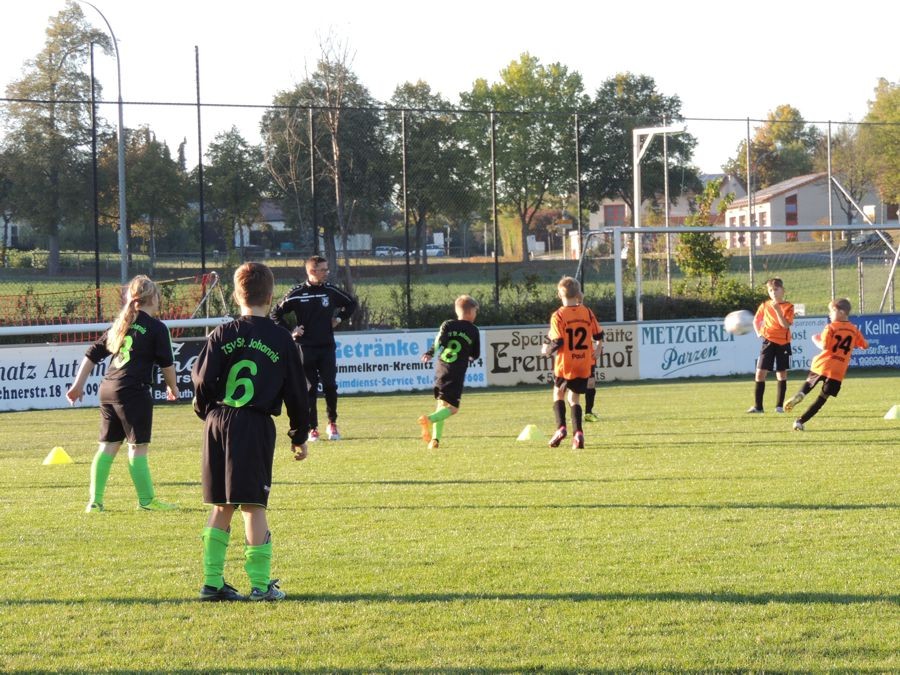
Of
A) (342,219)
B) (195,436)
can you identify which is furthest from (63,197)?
(195,436)

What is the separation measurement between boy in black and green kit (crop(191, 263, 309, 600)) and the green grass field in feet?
0.92

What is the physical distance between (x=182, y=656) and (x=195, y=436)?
32.1 feet

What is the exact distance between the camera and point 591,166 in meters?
32.9

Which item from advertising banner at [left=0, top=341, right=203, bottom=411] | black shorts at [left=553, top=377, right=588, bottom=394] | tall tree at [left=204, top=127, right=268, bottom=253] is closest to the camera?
black shorts at [left=553, top=377, right=588, bottom=394]

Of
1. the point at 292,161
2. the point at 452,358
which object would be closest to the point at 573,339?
the point at 452,358

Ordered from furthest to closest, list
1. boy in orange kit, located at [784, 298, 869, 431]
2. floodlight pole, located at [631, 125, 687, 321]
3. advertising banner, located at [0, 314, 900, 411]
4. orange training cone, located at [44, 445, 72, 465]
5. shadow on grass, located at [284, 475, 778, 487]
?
floodlight pole, located at [631, 125, 687, 321] < advertising banner, located at [0, 314, 900, 411] < boy in orange kit, located at [784, 298, 869, 431] < orange training cone, located at [44, 445, 72, 465] < shadow on grass, located at [284, 475, 778, 487]

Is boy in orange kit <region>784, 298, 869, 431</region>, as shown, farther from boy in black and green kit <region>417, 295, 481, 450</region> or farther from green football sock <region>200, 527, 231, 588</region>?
green football sock <region>200, 527, 231, 588</region>

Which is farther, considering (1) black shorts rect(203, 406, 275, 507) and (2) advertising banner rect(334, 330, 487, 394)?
(2) advertising banner rect(334, 330, 487, 394)

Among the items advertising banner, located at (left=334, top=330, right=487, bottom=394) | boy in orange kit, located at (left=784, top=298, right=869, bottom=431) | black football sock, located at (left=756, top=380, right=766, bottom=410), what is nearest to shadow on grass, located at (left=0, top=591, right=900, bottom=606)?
boy in orange kit, located at (left=784, top=298, right=869, bottom=431)

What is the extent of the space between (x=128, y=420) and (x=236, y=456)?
3.03 meters

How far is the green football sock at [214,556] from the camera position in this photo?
18.5 feet

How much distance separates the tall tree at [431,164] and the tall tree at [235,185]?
387 centimetres

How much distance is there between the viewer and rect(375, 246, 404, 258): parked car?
89.5ft

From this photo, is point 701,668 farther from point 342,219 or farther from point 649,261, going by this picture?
point 649,261
